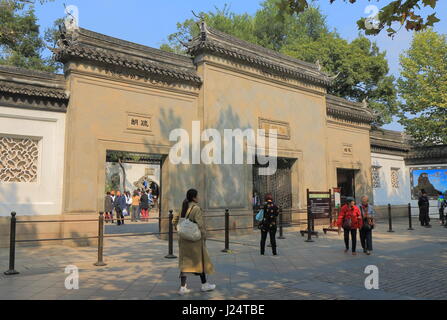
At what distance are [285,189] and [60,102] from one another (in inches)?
357

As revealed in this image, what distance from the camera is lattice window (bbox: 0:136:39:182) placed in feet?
32.2

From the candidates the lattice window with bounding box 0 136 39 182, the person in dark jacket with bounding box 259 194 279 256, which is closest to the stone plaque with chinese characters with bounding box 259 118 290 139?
the person in dark jacket with bounding box 259 194 279 256

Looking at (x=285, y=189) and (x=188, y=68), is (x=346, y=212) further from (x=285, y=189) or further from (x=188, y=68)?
(x=188, y=68)

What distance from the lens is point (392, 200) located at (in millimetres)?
21422

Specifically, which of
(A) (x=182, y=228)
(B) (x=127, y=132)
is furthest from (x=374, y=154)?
(A) (x=182, y=228)

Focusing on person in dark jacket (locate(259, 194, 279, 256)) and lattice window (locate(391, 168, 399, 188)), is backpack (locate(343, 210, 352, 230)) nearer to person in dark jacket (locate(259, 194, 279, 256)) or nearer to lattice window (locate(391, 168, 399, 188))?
person in dark jacket (locate(259, 194, 279, 256))

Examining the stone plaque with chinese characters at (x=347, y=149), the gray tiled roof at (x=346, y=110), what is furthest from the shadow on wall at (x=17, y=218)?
the stone plaque with chinese characters at (x=347, y=149)

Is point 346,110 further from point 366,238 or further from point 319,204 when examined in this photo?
point 366,238

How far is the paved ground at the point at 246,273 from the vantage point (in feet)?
17.7

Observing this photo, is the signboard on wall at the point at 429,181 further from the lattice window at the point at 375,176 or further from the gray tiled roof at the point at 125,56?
the gray tiled roof at the point at 125,56

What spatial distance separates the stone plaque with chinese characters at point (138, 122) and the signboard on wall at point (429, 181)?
17.4 m

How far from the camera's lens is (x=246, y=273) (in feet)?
22.5

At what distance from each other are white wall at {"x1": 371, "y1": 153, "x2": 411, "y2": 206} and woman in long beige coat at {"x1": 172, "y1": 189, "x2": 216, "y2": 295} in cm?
1690

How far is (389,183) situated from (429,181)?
253 centimetres
